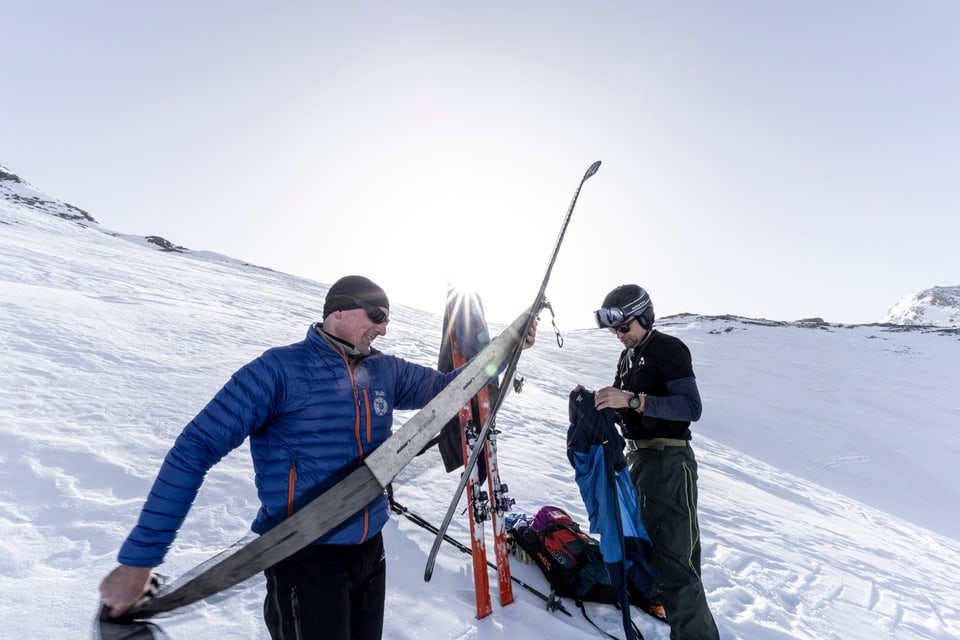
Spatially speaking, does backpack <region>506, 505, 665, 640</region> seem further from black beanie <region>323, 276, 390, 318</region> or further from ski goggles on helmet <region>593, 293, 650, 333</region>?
black beanie <region>323, 276, 390, 318</region>

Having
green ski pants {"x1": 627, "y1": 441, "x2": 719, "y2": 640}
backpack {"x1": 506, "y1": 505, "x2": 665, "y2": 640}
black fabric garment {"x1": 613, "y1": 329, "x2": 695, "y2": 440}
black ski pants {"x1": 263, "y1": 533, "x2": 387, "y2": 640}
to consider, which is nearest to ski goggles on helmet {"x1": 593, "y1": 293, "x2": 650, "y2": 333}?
black fabric garment {"x1": 613, "y1": 329, "x2": 695, "y2": 440}

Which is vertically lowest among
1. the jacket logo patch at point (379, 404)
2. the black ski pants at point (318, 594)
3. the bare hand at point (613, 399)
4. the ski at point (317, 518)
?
the black ski pants at point (318, 594)

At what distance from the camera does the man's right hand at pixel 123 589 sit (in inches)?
65.9

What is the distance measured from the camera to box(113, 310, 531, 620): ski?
71.2 inches

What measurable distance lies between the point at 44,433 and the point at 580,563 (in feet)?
17.8

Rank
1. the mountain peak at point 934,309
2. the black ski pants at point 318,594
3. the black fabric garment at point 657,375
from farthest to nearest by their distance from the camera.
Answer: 1. the mountain peak at point 934,309
2. the black fabric garment at point 657,375
3. the black ski pants at point 318,594

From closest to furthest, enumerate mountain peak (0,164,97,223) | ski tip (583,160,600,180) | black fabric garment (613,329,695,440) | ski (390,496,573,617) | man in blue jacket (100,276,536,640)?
man in blue jacket (100,276,536,640) → ski tip (583,160,600,180) → black fabric garment (613,329,695,440) → ski (390,496,573,617) → mountain peak (0,164,97,223)

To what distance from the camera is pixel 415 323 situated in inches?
830

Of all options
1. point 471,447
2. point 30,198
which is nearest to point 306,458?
point 471,447

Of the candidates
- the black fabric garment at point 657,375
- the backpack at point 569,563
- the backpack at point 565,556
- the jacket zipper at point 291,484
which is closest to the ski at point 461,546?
the backpack at point 569,563

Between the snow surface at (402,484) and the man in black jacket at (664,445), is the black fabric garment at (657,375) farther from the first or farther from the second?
the snow surface at (402,484)

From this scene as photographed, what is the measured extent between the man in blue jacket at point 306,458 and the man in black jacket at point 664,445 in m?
1.75

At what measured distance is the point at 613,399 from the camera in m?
3.13

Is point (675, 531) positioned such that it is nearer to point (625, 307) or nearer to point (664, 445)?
point (664, 445)
